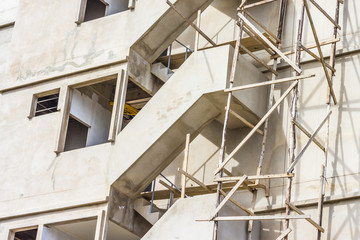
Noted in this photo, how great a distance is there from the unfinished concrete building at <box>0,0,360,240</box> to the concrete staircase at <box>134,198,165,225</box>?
41 mm

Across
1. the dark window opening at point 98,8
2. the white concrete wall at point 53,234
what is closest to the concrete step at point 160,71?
the dark window opening at point 98,8

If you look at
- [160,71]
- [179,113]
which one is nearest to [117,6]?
[160,71]

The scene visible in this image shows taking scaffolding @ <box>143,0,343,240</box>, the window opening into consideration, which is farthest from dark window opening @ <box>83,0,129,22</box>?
the window opening

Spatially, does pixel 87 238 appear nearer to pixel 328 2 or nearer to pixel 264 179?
pixel 264 179

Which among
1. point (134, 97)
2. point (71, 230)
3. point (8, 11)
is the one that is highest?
point (8, 11)

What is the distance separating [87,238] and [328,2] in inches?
351

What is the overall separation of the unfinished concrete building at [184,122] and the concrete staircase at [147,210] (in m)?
0.04

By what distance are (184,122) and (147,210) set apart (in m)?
2.60

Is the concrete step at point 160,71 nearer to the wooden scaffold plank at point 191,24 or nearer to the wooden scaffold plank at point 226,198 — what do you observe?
the wooden scaffold plank at point 191,24

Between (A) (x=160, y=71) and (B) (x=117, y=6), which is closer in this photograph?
(A) (x=160, y=71)

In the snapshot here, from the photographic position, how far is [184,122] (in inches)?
884

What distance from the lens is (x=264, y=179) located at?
2209 centimetres

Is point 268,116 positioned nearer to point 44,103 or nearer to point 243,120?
point 243,120

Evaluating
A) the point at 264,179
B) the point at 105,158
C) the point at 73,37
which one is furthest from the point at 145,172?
the point at 73,37
